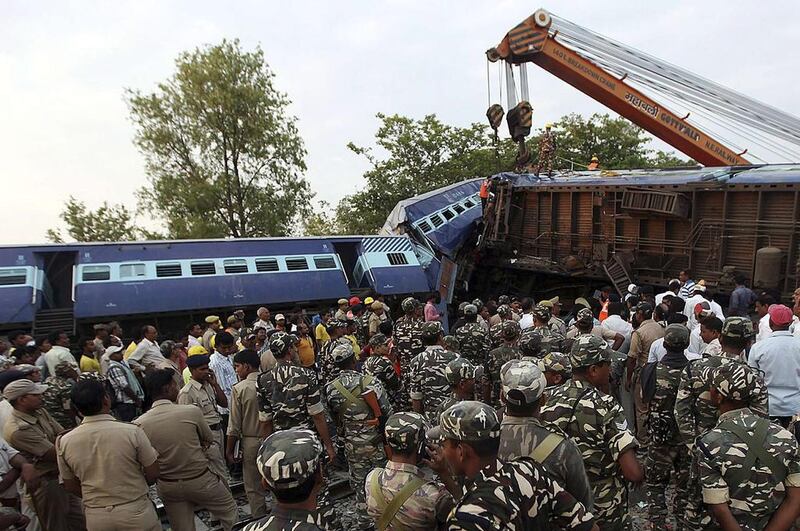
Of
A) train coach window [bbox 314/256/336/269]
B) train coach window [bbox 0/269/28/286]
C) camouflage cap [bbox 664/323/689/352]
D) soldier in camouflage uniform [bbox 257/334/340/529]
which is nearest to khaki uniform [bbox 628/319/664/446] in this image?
camouflage cap [bbox 664/323/689/352]

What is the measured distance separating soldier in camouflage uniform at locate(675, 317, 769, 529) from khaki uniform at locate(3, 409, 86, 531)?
4484 mm

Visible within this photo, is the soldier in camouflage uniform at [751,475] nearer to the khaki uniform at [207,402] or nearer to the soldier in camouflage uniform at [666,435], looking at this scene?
the soldier in camouflage uniform at [666,435]

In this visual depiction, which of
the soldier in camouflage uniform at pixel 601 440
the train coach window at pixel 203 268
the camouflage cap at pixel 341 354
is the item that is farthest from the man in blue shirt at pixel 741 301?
the train coach window at pixel 203 268

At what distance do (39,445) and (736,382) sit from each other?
4.68 meters

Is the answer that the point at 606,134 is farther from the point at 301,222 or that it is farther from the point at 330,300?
the point at 330,300

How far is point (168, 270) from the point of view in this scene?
11.4 metres

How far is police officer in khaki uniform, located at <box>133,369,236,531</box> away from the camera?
148 inches

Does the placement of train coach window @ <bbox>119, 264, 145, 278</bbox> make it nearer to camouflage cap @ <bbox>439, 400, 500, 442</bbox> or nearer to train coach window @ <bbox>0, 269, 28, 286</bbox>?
train coach window @ <bbox>0, 269, 28, 286</bbox>

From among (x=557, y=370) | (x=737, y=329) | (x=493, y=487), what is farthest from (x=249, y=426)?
(x=737, y=329)

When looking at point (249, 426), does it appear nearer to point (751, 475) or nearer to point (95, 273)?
point (751, 475)

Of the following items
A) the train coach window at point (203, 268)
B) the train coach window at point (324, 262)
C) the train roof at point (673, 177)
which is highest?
the train roof at point (673, 177)

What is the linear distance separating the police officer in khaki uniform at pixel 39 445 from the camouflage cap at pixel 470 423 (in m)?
3.44

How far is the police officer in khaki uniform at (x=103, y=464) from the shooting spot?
10.5ft

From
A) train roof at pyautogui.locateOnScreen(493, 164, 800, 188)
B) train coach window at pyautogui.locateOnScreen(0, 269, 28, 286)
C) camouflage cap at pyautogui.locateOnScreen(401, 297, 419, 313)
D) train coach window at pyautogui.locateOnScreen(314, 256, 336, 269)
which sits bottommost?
camouflage cap at pyautogui.locateOnScreen(401, 297, 419, 313)
